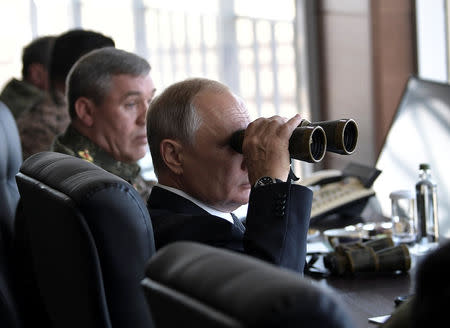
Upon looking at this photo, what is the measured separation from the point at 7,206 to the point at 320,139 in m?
1.03

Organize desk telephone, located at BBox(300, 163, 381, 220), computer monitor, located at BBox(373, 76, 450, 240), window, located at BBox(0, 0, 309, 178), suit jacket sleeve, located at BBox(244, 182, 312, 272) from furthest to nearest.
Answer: window, located at BBox(0, 0, 309, 178) < desk telephone, located at BBox(300, 163, 381, 220) < computer monitor, located at BBox(373, 76, 450, 240) < suit jacket sleeve, located at BBox(244, 182, 312, 272)

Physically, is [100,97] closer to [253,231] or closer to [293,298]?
[253,231]

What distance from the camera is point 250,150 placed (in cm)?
156

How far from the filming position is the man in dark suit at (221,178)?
1.47 m

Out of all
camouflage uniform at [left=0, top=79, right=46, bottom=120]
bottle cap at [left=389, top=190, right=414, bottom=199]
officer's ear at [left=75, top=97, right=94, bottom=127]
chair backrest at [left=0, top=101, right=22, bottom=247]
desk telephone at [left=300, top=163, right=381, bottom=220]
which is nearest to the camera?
chair backrest at [left=0, top=101, right=22, bottom=247]

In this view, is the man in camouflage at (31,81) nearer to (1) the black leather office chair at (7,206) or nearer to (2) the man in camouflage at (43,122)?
(2) the man in camouflage at (43,122)

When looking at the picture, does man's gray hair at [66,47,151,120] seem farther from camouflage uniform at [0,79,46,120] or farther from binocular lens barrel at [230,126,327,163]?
camouflage uniform at [0,79,46,120]

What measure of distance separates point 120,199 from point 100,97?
143 centimetres

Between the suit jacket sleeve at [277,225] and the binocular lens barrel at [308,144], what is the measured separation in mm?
75

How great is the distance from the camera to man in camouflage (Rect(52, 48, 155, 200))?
2488mm

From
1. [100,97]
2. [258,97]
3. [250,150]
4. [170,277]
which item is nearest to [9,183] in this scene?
[100,97]

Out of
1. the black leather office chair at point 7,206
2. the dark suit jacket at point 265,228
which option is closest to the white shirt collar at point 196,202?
the dark suit jacket at point 265,228

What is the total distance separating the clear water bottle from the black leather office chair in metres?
1.17

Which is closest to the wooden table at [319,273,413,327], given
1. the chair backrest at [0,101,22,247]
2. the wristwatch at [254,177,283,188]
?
the wristwatch at [254,177,283,188]
